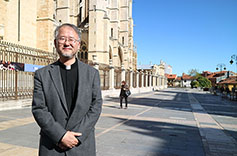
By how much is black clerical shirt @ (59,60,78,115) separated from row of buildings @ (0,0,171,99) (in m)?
8.87

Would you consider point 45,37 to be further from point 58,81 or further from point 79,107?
point 79,107

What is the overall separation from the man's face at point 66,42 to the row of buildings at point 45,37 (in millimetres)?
8893

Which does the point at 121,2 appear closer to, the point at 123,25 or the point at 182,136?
the point at 123,25

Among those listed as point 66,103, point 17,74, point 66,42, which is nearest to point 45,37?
point 17,74

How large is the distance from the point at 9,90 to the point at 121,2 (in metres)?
30.6

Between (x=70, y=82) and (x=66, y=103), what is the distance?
206 millimetres

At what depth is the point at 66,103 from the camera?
1.79 m

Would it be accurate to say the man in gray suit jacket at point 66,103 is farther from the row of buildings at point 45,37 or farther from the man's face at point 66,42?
the row of buildings at point 45,37

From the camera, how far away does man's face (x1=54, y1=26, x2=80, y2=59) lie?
183 cm

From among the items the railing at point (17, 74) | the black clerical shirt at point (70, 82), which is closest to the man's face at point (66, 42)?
the black clerical shirt at point (70, 82)

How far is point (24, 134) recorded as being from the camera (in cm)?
496

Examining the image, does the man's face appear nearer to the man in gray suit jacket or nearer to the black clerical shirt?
the man in gray suit jacket

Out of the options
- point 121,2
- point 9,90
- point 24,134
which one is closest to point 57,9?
point 121,2

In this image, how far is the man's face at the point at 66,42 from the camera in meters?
1.83
